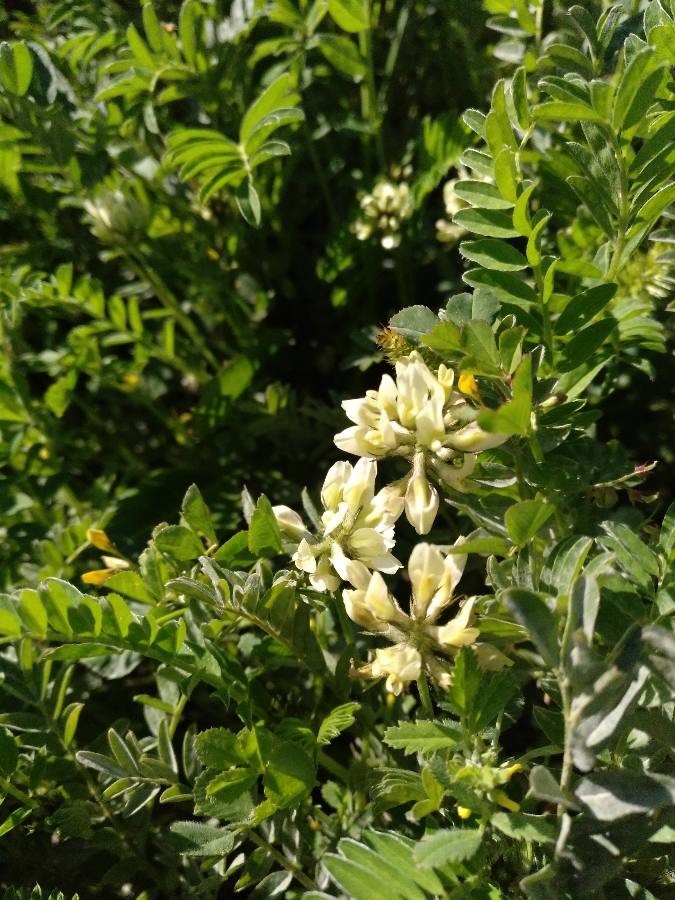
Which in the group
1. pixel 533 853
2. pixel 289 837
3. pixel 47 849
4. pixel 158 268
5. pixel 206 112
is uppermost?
pixel 206 112

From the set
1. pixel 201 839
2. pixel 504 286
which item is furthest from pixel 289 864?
pixel 504 286


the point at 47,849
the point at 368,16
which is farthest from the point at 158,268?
the point at 47,849

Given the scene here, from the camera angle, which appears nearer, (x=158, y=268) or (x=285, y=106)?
(x=285, y=106)

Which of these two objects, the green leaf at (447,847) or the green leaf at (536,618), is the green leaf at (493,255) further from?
the green leaf at (447,847)

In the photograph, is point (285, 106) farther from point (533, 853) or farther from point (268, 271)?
point (533, 853)

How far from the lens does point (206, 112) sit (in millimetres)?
1526

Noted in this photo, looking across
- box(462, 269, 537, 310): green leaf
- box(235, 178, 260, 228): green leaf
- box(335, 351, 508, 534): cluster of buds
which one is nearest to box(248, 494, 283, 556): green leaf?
box(335, 351, 508, 534): cluster of buds

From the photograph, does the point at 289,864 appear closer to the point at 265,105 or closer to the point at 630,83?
the point at 630,83

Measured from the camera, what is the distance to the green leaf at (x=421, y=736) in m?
0.79

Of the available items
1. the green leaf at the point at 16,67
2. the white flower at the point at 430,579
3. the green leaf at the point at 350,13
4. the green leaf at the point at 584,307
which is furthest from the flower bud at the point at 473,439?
the green leaf at the point at 16,67

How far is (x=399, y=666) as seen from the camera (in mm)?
789

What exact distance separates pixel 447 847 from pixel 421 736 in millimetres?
113

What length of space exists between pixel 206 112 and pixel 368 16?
0.33 metres

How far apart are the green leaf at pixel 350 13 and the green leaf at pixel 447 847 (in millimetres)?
1193
